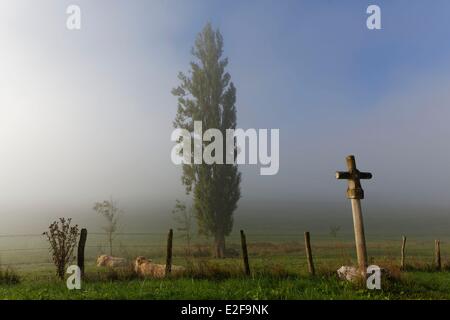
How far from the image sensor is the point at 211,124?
2830 cm

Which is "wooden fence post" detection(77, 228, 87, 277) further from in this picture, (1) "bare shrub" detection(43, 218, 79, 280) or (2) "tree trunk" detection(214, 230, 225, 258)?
(2) "tree trunk" detection(214, 230, 225, 258)

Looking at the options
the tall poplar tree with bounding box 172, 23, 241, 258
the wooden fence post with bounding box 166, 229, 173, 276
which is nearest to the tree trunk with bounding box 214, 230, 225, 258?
the tall poplar tree with bounding box 172, 23, 241, 258

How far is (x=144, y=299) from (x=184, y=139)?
19780 mm

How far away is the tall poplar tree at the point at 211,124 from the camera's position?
90.6 ft

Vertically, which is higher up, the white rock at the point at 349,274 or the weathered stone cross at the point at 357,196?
the weathered stone cross at the point at 357,196

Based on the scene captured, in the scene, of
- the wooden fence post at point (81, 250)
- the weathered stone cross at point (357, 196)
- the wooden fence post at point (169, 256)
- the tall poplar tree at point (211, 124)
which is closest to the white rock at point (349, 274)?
the weathered stone cross at point (357, 196)

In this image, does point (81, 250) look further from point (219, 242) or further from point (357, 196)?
point (219, 242)

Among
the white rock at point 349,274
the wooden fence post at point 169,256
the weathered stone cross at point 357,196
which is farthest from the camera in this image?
the wooden fence post at point 169,256

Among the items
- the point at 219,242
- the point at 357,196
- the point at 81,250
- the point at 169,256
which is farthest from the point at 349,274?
the point at 219,242

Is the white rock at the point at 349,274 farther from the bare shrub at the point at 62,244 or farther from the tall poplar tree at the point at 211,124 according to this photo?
the tall poplar tree at the point at 211,124

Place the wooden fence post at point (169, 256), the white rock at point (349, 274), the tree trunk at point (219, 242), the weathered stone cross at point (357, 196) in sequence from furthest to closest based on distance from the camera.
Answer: the tree trunk at point (219, 242)
the wooden fence post at point (169, 256)
the weathered stone cross at point (357, 196)
the white rock at point (349, 274)

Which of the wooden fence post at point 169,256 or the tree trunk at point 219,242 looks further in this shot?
the tree trunk at point 219,242

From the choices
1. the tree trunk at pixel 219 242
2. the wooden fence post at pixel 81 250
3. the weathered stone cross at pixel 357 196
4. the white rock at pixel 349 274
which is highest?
the weathered stone cross at pixel 357 196
